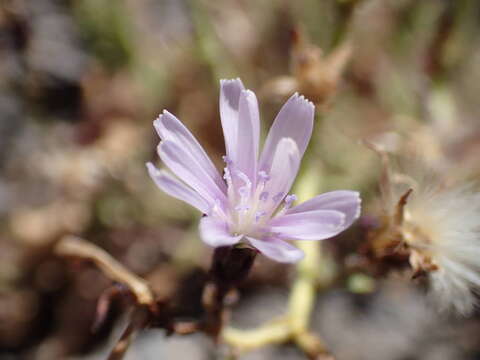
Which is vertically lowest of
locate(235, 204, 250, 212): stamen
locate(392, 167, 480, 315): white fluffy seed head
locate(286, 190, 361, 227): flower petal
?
locate(392, 167, 480, 315): white fluffy seed head

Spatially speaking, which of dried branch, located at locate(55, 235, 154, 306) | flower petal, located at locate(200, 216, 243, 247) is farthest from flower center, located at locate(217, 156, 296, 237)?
dried branch, located at locate(55, 235, 154, 306)

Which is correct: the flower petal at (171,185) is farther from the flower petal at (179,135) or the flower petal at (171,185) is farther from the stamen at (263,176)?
the stamen at (263,176)

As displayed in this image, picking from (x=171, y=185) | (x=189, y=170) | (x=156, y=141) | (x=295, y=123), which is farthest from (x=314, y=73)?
(x=156, y=141)

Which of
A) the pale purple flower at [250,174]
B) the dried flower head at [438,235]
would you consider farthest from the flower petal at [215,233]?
the dried flower head at [438,235]

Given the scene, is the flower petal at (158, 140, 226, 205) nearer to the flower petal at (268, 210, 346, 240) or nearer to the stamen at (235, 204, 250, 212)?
the stamen at (235, 204, 250, 212)

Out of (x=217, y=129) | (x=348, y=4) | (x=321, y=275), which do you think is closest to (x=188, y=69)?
(x=217, y=129)

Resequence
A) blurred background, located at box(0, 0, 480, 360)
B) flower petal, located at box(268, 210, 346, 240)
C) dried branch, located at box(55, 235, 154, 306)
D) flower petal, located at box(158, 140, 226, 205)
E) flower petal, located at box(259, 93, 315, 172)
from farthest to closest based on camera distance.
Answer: blurred background, located at box(0, 0, 480, 360), dried branch, located at box(55, 235, 154, 306), flower petal, located at box(259, 93, 315, 172), flower petal, located at box(158, 140, 226, 205), flower petal, located at box(268, 210, 346, 240)
